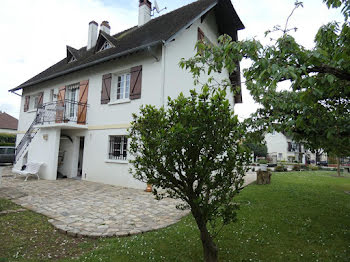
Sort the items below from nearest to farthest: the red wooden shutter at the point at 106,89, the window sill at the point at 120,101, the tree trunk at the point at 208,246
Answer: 1. the tree trunk at the point at 208,246
2. the window sill at the point at 120,101
3. the red wooden shutter at the point at 106,89

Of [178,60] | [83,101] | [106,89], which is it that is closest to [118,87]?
[106,89]

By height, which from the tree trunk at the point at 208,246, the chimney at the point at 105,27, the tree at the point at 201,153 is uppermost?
the chimney at the point at 105,27

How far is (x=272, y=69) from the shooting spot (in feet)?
7.76

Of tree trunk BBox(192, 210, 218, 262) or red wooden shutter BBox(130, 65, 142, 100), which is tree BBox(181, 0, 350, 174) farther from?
red wooden shutter BBox(130, 65, 142, 100)

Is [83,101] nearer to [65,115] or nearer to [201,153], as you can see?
[65,115]

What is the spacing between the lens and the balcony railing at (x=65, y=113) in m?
11.2

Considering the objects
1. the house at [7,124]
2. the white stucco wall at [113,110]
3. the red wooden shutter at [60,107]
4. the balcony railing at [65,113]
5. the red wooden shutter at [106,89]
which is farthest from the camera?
the house at [7,124]

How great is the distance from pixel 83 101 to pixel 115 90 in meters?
2.25

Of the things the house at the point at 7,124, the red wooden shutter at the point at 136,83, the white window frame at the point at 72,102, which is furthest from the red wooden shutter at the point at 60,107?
the house at the point at 7,124

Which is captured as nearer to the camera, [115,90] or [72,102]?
[115,90]

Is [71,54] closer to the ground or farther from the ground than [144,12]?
closer to the ground

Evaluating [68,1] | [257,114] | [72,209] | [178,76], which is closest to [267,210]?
[257,114]

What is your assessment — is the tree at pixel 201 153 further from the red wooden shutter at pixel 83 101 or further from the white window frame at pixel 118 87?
the red wooden shutter at pixel 83 101

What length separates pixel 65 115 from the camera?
11.7 m
